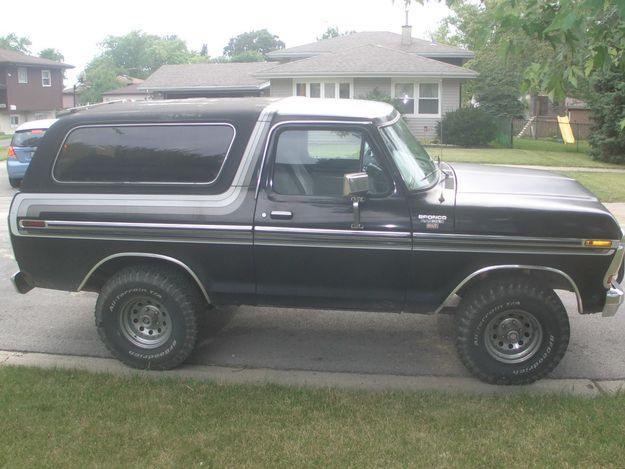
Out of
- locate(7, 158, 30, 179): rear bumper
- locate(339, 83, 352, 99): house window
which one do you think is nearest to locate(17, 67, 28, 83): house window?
locate(339, 83, 352, 99): house window

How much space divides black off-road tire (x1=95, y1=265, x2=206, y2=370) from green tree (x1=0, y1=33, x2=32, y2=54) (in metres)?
94.7

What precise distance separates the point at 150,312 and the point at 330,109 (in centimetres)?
207

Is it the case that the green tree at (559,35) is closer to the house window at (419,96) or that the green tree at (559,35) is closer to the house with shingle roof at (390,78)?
the house with shingle roof at (390,78)

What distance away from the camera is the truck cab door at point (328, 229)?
4555mm

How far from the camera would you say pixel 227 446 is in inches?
148

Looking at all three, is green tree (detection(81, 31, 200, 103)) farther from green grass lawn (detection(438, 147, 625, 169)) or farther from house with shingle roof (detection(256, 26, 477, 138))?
green grass lawn (detection(438, 147, 625, 169))

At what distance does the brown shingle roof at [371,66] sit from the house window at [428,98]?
929mm

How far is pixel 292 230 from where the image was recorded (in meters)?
4.63

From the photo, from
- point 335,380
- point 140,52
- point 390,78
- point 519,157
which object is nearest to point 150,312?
point 335,380

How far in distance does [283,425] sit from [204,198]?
173 cm

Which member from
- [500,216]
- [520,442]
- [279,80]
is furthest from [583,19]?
[279,80]

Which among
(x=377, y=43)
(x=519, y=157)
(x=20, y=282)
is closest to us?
(x=20, y=282)

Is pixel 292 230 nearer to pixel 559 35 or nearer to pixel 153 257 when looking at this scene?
pixel 153 257

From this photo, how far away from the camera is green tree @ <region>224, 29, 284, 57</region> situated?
125938mm
